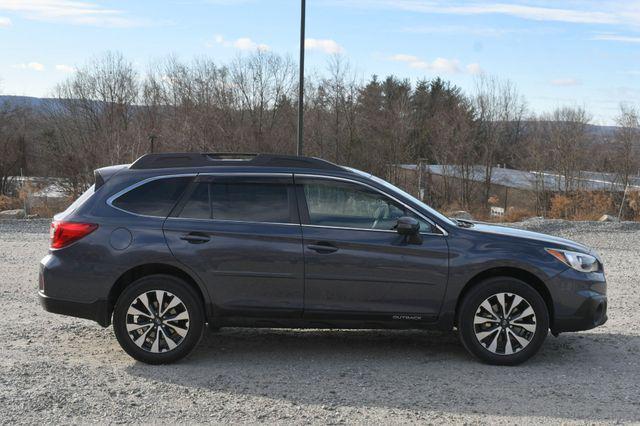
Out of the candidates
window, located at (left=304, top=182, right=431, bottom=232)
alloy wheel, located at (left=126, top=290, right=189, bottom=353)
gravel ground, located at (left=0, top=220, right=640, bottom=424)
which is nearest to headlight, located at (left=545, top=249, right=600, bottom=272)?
gravel ground, located at (left=0, top=220, right=640, bottom=424)

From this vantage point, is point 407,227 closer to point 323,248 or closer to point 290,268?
point 323,248

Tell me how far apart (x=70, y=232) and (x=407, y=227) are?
2846 mm

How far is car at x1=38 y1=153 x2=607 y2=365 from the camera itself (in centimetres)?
567

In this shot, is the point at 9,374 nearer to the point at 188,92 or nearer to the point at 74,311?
the point at 74,311

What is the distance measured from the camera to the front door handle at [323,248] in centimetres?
569

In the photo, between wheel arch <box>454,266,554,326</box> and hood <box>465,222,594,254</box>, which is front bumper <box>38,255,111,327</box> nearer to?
wheel arch <box>454,266,554,326</box>

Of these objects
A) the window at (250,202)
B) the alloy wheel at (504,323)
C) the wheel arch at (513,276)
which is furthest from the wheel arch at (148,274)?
the alloy wheel at (504,323)

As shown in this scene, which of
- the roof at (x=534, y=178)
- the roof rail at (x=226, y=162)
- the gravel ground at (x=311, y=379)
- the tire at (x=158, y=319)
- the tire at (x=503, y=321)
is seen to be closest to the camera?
the gravel ground at (x=311, y=379)

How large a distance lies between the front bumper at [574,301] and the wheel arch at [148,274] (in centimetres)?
300

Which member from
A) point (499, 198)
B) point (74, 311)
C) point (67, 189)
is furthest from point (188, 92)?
point (74, 311)

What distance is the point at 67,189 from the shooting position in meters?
33.5

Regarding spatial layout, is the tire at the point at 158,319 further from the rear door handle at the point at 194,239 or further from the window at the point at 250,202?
the window at the point at 250,202

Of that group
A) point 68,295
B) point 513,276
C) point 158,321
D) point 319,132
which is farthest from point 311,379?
point 319,132

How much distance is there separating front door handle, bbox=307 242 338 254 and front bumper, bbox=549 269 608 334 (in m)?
1.90
